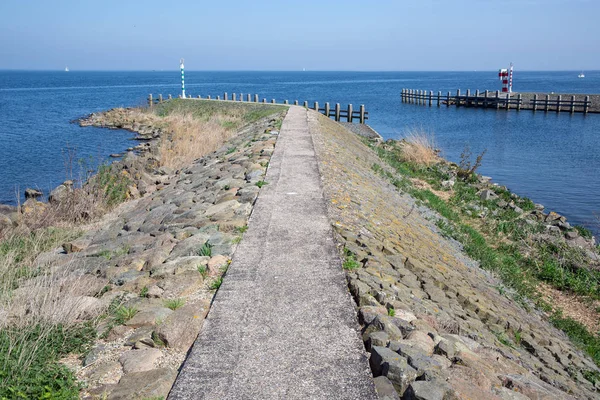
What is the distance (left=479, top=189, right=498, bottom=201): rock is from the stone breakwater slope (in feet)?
17.4

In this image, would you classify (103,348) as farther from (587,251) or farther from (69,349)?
(587,251)

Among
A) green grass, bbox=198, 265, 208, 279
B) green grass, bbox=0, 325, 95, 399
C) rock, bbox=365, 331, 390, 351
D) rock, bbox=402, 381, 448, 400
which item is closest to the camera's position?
green grass, bbox=0, 325, 95, 399

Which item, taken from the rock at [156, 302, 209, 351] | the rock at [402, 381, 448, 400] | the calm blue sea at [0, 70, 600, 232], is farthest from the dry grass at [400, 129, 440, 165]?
the rock at [402, 381, 448, 400]

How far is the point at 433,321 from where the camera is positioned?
16.4 ft

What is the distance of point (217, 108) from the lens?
32906 millimetres

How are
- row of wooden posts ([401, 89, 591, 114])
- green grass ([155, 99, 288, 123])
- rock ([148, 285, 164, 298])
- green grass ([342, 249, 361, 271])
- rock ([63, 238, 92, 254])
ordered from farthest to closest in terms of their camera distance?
row of wooden posts ([401, 89, 591, 114]) < green grass ([155, 99, 288, 123]) < rock ([63, 238, 92, 254]) < green grass ([342, 249, 361, 271]) < rock ([148, 285, 164, 298])

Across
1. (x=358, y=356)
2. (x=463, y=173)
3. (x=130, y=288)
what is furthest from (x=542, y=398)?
(x=463, y=173)

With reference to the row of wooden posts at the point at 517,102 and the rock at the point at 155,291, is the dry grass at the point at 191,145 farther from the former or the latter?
the row of wooden posts at the point at 517,102

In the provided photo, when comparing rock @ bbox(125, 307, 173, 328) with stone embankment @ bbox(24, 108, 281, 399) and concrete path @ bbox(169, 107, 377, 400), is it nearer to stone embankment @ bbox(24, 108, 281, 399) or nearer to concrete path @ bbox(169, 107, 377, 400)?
stone embankment @ bbox(24, 108, 281, 399)

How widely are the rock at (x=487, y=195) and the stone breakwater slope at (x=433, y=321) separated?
529 centimetres

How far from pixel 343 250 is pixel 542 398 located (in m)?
2.59

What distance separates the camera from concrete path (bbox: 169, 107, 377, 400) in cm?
343

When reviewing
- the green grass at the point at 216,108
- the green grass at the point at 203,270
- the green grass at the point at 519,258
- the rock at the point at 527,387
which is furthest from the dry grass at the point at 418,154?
the rock at the point at 527,387

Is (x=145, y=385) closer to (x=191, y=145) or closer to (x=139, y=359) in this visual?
(x=139, y=359)
